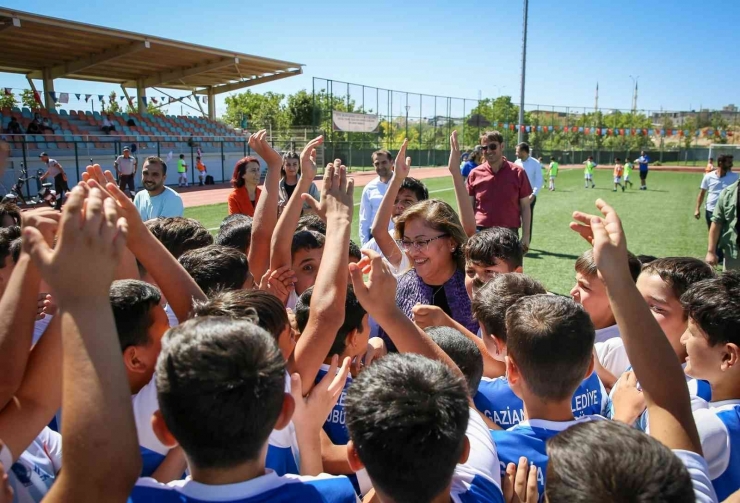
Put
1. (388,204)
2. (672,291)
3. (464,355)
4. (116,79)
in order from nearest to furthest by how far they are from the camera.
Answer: (464,355)
(672,291)
(388,204)
(116,79)

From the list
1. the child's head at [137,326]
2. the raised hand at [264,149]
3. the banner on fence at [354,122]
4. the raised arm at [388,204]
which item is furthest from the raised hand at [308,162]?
the banner on fence at [354,122]

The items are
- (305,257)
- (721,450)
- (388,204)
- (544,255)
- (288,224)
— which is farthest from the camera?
(544,255)

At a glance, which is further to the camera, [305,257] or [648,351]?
[305,257]

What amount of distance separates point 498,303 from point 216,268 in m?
1.38

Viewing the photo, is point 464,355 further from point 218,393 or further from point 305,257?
point 305,257

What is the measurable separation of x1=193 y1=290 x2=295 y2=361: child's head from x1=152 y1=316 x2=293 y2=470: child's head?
0.54m

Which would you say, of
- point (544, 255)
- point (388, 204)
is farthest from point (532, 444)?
point (544, 255)

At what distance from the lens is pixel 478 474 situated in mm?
1452

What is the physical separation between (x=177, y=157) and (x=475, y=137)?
32.8m

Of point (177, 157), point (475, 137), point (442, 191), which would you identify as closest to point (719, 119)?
point (475, 137)

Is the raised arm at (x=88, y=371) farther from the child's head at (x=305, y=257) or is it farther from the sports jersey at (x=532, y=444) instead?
the child's head at (x=305, y=257)

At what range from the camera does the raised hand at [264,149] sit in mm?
3240

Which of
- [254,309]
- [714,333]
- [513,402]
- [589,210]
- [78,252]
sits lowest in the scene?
[589,210]

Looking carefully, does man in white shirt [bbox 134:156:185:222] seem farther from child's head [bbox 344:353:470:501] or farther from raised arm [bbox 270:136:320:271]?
child's head [bbox 344:353:470:501]
